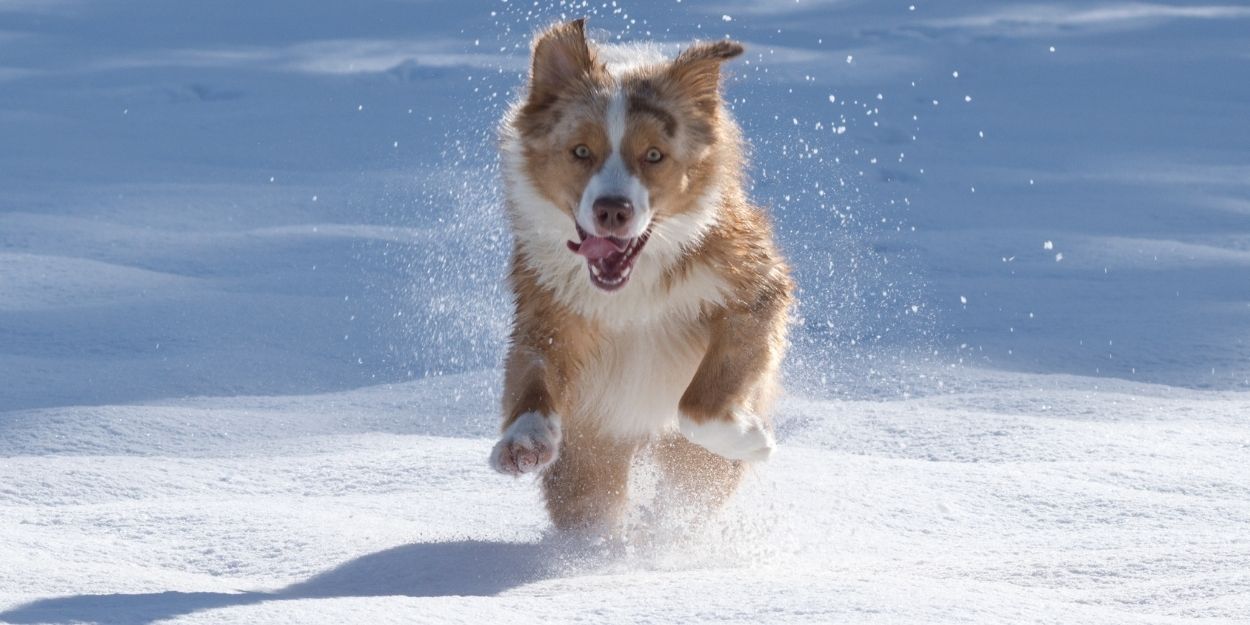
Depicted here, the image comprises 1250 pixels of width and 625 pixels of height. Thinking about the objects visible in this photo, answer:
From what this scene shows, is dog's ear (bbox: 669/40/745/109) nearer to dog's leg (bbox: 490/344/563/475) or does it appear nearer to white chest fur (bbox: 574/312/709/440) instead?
white chest fur (bbox: 574/312/709/440)

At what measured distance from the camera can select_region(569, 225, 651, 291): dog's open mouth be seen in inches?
161

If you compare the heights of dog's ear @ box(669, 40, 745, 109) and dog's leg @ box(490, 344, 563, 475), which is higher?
dog's ear @ box(669, 40, 745, 109)

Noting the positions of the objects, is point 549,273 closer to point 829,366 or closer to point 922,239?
point 829,366

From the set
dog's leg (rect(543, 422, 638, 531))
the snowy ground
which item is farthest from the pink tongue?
the snowy ground

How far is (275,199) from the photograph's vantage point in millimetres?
9680

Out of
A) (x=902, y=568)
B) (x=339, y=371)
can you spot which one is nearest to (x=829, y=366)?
(x=339, y=371)

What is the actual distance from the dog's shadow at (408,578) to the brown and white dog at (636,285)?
253 millimetres

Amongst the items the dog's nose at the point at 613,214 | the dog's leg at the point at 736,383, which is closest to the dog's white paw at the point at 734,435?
the dog's leg at the point at 736,383

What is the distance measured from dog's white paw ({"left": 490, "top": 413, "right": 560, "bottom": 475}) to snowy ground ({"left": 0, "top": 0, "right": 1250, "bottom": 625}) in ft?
0.85

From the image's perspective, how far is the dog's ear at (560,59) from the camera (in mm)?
4297

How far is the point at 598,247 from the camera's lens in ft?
13.5

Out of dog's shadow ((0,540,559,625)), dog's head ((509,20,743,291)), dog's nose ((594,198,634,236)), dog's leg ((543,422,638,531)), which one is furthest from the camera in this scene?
dog's leg ((543,422,638,531))

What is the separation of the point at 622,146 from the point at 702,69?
1.41 ft

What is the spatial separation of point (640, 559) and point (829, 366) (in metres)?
2.91
